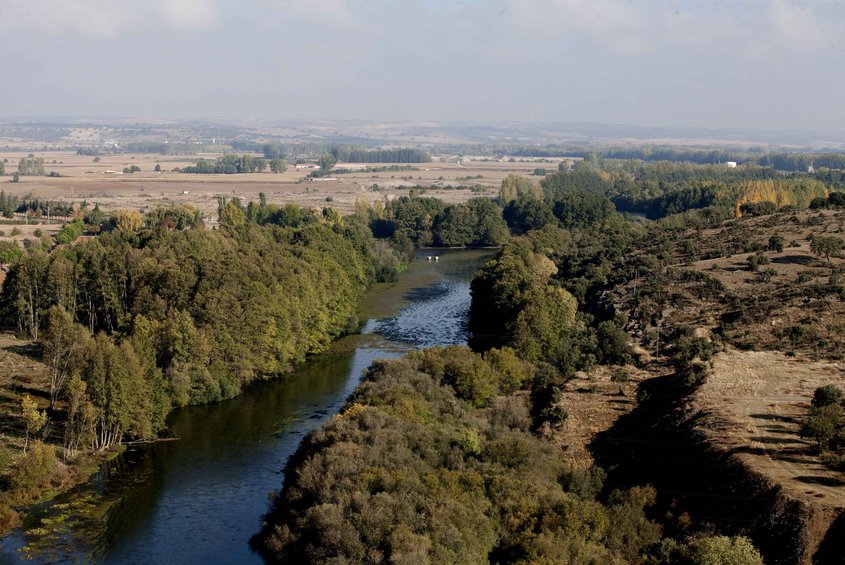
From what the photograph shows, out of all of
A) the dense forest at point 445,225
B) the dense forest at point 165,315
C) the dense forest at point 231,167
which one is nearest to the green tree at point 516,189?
the dense forest at point 445,225

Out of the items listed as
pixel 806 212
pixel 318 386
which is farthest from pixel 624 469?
pixel 806 212

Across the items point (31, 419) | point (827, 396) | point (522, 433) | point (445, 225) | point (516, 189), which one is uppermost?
point (516, 189)

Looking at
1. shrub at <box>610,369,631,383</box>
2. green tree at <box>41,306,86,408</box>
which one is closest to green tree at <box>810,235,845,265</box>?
shrub at <box>610,369,631,383</box>

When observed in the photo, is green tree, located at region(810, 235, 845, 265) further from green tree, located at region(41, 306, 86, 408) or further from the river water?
green tree, located at region(41, 306, 86, 408)

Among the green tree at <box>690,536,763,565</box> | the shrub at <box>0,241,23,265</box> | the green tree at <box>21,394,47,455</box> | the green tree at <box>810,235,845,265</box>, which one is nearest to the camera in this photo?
the green tree at <box>690,536,763,565</box>

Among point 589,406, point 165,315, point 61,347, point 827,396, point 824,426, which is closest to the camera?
point 824,426

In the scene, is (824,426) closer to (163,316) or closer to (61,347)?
(61,347)

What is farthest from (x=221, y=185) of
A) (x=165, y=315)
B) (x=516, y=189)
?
(x=165, y=315)
